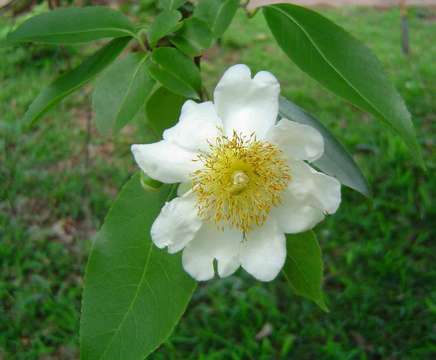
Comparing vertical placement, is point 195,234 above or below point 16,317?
above

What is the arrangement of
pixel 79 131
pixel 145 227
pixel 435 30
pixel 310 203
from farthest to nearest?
pixel 435 30
pixel 79 131
pixel 145 227
pixel 310 203

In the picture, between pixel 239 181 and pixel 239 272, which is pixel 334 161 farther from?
pixel 239 272

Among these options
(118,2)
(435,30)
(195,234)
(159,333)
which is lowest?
(435,30)

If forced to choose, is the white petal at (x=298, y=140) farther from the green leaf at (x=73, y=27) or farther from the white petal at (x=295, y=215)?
the green leaf at (x=73, y=27)

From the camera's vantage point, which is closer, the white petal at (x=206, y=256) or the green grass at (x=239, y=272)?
the white petal at (x=206, y=256)

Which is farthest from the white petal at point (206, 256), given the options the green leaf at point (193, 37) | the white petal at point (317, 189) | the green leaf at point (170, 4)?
the green leaf at point (170, 4)

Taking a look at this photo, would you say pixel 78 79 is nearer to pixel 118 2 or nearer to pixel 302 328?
pixel 118 2

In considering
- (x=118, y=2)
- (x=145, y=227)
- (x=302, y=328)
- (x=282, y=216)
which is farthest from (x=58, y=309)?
(x=282, y=216)
